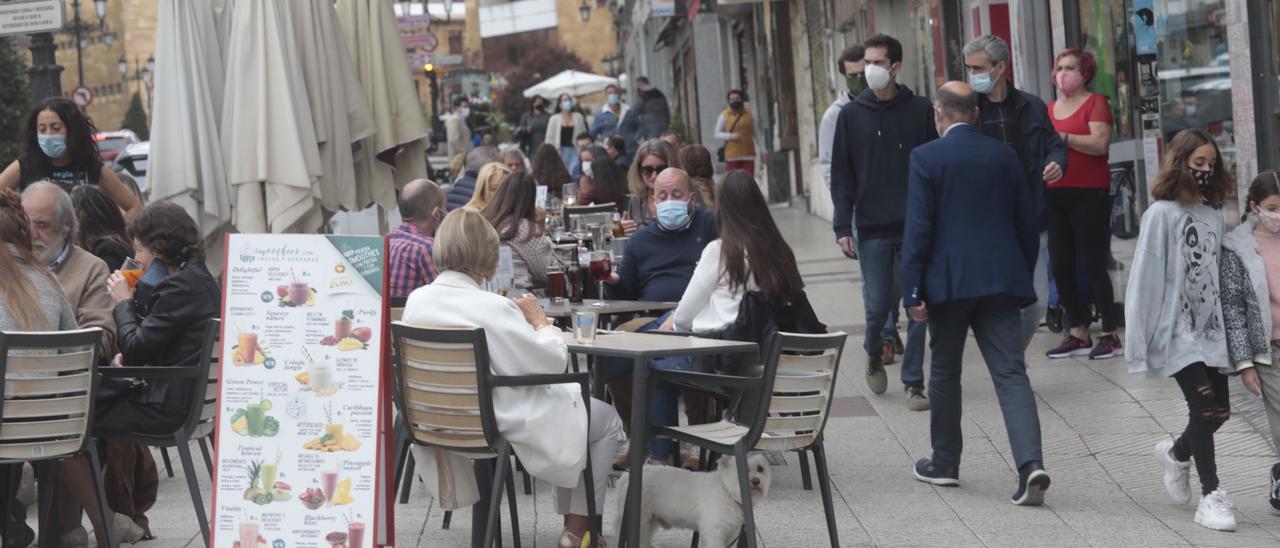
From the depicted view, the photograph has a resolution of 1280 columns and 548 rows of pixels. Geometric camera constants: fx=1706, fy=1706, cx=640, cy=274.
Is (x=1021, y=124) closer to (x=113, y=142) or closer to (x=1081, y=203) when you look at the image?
(x=1081, y=203)

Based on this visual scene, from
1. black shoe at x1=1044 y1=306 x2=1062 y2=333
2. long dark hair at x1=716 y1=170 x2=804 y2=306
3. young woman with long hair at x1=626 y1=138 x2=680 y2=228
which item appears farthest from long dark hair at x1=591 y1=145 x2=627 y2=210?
long dark hair at x1=716 y1=170 x2=804 y2=306

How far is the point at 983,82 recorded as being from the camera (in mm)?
8781

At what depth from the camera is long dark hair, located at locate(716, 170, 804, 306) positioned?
6.92 meters

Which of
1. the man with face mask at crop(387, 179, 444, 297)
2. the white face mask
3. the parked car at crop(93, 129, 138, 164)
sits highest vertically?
the parked car at crop(93, 129, 138, 164)

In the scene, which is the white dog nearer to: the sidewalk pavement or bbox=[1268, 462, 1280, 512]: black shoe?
the sidewalk pavement

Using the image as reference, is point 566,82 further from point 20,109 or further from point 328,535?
point 328,535

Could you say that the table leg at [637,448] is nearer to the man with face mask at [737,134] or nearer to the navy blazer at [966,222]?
the navy blazer at [966,222]

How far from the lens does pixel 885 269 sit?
30.8 feet

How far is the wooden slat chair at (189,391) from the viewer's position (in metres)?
6.30

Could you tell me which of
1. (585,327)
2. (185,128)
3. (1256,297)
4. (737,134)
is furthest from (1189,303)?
(737,134)

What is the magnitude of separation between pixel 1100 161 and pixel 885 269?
167cm

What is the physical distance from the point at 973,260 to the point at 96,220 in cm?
424

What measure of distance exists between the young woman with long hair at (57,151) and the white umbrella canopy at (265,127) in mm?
745

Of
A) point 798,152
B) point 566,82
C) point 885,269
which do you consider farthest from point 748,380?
point 566,82
